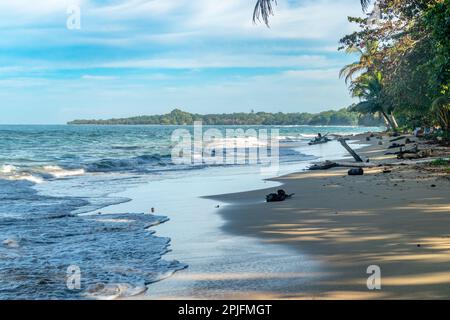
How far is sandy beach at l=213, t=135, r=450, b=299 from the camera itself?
15.7 feet

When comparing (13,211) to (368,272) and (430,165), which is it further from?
(430,165)

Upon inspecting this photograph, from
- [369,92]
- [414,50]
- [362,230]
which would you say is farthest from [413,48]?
[369,92]

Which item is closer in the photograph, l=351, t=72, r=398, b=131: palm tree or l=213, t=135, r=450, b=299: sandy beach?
l=213, t=135, r=450, b=299: sandy beach

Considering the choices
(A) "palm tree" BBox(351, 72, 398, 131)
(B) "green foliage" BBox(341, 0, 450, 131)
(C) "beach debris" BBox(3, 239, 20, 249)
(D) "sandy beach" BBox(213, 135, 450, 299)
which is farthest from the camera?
(A) "palm tree" BBox(351, 72, 398, 131)

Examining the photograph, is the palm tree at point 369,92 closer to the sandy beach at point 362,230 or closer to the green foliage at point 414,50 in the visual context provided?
the green foliage at point 414,50

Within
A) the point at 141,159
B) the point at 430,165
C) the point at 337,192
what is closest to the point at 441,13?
the point at 337,192

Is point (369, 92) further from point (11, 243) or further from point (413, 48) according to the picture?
point (11, 243)

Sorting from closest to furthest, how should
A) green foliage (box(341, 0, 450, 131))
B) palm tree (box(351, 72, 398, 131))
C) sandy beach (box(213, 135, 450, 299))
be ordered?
sandy beach (box(213, 135, 450, 299)), green foliage (box(341, 0, 450, 131)), palm tree (box(351, 72, 398, 131))

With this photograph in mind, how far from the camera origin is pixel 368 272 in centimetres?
517

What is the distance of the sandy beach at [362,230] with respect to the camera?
479 cm

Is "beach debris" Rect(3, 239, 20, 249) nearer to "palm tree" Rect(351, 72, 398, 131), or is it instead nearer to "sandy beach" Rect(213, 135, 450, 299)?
"sandy beach" Rect(213, 135, 450, 299)

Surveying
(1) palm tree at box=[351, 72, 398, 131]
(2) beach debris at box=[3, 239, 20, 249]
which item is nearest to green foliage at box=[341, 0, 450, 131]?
(2) beach debris at box=[3, 239, 20, 249]

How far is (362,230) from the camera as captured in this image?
24.0 ft
